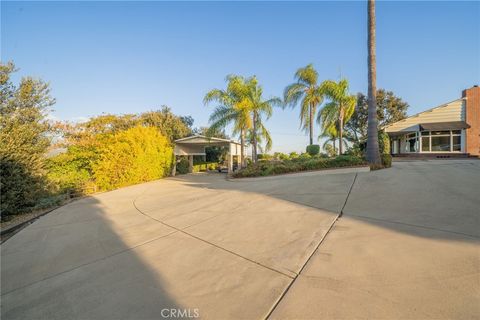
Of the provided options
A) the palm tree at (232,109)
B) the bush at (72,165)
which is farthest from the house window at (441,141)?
the bush at (72,165)

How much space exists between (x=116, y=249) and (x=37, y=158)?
26.1 ft

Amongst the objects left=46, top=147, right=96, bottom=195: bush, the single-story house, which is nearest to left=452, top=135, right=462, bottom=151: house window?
the single-story house

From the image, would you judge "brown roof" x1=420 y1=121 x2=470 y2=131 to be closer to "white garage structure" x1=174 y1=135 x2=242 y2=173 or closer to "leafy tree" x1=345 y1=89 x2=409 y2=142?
"leafy tree" x1=345 y1=89 x2=409 y2=142

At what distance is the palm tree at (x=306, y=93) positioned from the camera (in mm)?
17875

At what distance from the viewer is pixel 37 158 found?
27.6 ft

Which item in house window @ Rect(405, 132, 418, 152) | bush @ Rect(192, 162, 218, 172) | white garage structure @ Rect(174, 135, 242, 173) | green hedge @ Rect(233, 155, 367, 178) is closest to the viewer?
green hedge @ Rect(233, 155, 367, 178)

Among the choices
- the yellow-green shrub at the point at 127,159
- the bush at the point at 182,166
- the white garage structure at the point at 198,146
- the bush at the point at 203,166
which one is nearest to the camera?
the yellow-green shrub at the point at 127,159

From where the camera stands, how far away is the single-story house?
17.2 metres

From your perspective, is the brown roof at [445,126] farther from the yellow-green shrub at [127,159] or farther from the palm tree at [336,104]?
the yellow-green shrub at [127,159]

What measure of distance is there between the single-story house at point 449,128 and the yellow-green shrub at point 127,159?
21904mm

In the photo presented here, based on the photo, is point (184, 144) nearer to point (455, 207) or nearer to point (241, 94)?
point (241, 94)

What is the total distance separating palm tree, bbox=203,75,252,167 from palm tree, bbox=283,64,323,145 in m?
4.70

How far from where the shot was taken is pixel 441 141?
18.2m

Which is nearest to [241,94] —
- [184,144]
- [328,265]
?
[184,144]
